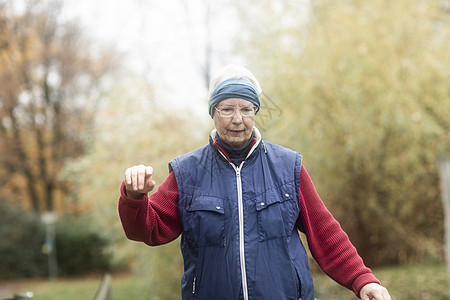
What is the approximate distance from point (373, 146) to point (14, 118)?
564 inches

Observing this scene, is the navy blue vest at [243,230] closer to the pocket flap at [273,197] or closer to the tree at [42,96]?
the pocket flap at [273,197]

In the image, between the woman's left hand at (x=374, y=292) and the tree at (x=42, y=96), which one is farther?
the tree at (x=42, y=96)

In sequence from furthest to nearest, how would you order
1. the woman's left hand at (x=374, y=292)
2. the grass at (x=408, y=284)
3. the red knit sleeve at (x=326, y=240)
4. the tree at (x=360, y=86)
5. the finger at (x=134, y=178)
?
the grass at (x=408, y=284) < the tree at (x=360, y=86) < the red knit sleeve at (x=326, y=240) < the woman's left hand at (x=374, y=292) < the finger at (x=134, y=178)

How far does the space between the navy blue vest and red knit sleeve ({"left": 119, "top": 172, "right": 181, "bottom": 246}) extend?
0.05 m

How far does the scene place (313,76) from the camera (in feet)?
25.2

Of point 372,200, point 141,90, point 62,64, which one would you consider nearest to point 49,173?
point 62,64

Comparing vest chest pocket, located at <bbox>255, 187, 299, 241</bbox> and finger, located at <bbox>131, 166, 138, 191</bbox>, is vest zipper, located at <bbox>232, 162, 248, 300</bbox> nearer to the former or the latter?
vest chest pocket, located at <bbox>255, 187, 299, 241</bbox>

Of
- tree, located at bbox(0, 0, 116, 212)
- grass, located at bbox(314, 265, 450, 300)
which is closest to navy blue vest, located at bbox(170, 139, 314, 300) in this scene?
grass, located at bbox(314, 265, 450, 300)

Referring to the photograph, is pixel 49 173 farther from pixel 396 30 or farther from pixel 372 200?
pixel 396 30

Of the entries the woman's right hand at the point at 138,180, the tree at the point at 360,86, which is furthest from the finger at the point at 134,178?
the tree at the point at 360,86

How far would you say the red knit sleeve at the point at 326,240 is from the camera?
195cm

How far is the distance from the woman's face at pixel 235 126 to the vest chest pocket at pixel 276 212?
22 centimetres

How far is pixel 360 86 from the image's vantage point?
24.7 feet

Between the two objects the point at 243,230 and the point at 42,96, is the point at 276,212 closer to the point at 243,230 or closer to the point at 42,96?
the point at 243,230
